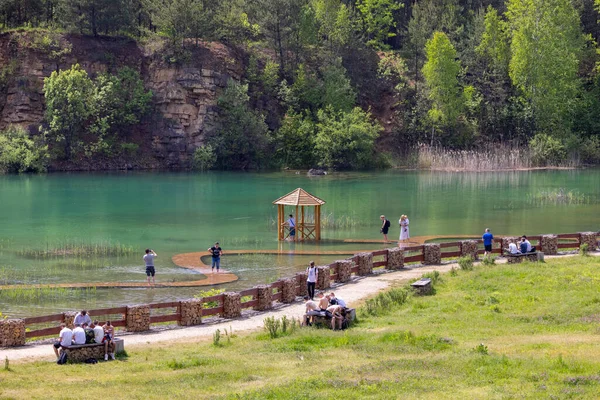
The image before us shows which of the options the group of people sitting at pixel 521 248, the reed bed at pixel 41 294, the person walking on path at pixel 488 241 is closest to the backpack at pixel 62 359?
the reed bed at pixel 41 294

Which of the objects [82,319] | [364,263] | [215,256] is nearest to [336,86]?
[215,256]

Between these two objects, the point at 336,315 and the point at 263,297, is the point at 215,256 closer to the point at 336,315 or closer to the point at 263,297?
the point at 263,297

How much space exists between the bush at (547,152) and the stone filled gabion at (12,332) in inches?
3300

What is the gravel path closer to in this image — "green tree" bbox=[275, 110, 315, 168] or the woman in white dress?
the woman in white dress

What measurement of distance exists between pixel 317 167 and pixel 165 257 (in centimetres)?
6047

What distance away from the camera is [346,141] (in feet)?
335

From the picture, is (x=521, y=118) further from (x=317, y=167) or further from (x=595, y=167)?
(x=317, y=167)

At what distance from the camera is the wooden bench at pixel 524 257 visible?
36.2 metres

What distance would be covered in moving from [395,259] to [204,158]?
64835 millimetres

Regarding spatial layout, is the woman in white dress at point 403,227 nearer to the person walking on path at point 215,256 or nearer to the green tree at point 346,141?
the person walking on path at point 215,256

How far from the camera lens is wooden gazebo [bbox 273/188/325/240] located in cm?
4728

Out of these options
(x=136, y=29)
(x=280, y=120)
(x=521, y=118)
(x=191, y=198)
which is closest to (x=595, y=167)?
(x=521, y=118)

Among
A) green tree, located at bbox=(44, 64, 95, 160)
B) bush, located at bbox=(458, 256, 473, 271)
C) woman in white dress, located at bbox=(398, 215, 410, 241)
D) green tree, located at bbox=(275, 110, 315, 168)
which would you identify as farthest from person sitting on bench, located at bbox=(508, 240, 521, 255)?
green tree, located at bbox=(44, 64, 95, 160)

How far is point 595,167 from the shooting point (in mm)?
98438
